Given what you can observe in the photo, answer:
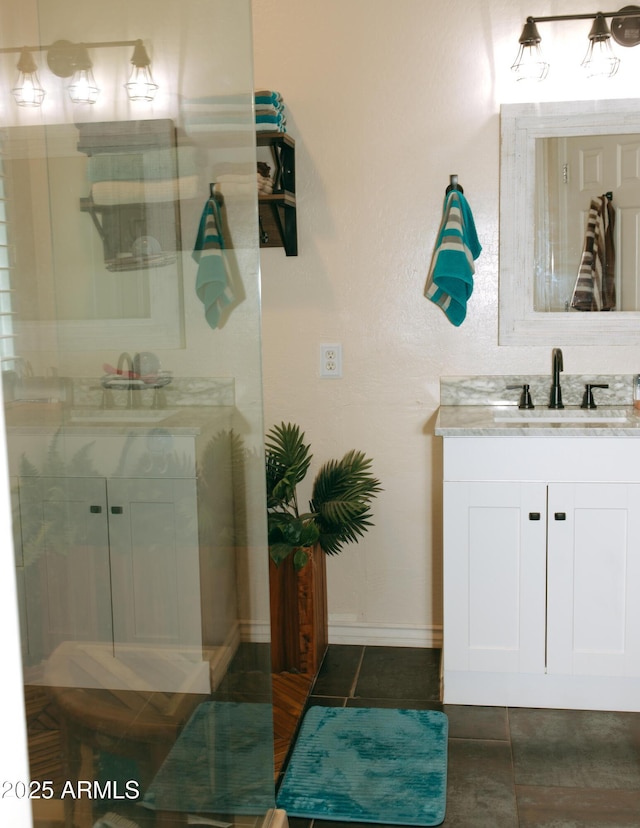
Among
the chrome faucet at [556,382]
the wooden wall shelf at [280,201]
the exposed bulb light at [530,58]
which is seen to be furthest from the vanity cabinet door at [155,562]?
the exposed bulb light at [530,58]

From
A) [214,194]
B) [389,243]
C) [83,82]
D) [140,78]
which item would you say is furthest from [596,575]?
[83,82]

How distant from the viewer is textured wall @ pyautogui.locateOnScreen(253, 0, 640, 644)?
295 cm

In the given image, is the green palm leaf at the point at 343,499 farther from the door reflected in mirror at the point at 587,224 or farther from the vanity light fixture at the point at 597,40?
the vanity light fixture at the point at 597,40

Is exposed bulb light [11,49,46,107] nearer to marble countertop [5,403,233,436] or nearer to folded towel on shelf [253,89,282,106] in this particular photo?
marble countertop [5,403,233,436]

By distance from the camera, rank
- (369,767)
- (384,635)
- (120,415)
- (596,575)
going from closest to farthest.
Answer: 1. (120,415)
2. (369,767)
3. (596,575)
4. (384,635)

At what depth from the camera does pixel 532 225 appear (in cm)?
299

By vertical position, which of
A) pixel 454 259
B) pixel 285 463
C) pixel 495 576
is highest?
pixel 454 259

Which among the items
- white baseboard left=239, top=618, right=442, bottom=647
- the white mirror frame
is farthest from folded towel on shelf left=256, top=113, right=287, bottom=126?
white baseboard left=239, top=618, right=442, bottom=647

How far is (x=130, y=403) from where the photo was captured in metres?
0.98

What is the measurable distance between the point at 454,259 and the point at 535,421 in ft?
2.04

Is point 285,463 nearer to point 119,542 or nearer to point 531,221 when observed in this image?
point 531,221

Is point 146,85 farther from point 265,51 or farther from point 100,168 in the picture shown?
point 265,51

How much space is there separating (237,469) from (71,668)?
2.33ft

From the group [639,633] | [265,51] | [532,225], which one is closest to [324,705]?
[639,633]
